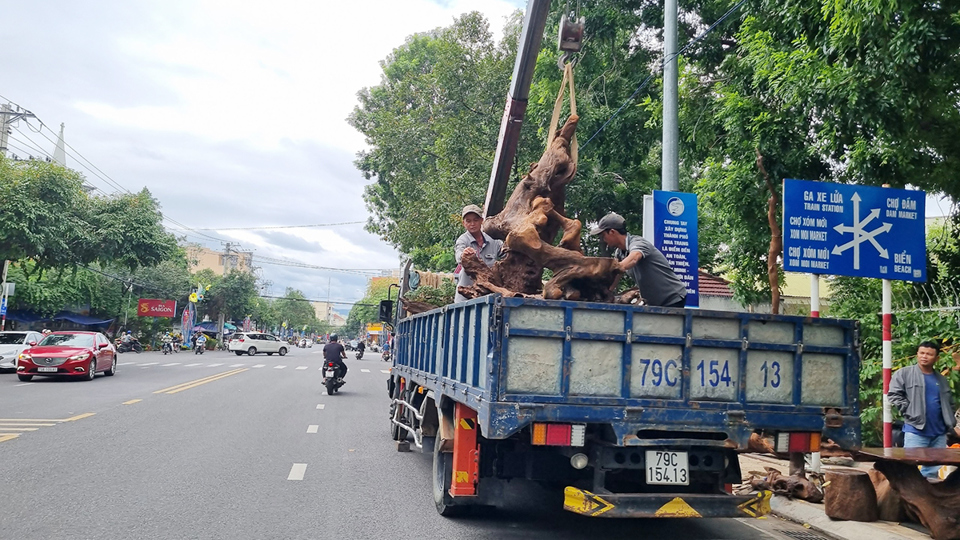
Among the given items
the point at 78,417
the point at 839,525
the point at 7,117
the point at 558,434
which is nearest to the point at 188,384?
the point at 78,417

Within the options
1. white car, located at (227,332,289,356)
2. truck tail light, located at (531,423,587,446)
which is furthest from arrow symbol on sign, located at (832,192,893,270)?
white car, located at (227,332,289,356)

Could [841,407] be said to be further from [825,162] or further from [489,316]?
[825,162]

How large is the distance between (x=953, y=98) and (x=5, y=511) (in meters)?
9.13

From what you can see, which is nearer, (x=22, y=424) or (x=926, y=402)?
(x=926, y=402)

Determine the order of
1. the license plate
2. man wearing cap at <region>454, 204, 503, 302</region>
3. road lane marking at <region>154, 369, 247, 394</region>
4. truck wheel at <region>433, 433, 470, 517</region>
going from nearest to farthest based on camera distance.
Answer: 1. the license plate
2. truck wheel at <region>433, 433, 470, 517</region>
3. man wearing cap at <region>454, 204, 503, 302</region>
4. road lane marking at <region>154, 369, 247, 394</region>

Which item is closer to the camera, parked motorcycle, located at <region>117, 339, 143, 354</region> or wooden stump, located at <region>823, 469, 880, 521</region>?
wooden stump, located at <region>823, 469, 880, 521</region>

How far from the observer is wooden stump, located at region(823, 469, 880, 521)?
5867 mm

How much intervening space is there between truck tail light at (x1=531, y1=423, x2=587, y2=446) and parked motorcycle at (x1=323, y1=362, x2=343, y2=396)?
13.4 meters

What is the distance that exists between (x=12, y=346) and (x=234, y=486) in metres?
17.7

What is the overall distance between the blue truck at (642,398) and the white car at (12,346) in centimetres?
1856

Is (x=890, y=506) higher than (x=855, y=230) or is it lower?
lower

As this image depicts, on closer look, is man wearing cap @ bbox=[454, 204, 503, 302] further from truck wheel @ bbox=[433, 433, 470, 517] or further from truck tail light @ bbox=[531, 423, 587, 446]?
truck tail light @ bbox=[531, 423, 587, 446]

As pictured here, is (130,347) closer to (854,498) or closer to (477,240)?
(477,240)

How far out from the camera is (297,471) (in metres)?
7.52
